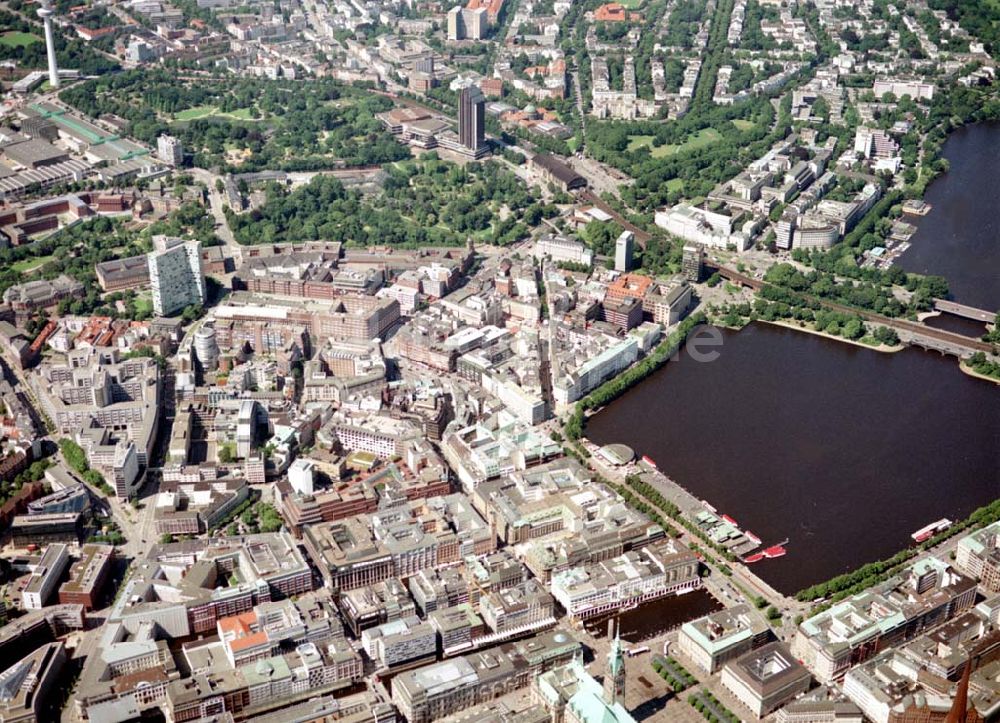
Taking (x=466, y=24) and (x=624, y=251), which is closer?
(x=624, y=251)

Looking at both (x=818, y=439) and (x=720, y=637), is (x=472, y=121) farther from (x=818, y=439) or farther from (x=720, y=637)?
(x=720, y=637)

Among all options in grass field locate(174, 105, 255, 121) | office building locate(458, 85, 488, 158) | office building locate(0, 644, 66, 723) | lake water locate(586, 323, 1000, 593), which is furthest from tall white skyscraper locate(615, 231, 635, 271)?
office building locate(0, 644, 66, 723)

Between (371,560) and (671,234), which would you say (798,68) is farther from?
(371,560)

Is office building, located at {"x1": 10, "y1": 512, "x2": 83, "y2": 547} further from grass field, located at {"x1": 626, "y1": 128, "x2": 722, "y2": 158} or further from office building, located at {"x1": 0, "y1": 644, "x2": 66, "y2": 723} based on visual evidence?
grass field, located at {"x1": 626, "y1": 128, "x2": 722, "y2": 158}

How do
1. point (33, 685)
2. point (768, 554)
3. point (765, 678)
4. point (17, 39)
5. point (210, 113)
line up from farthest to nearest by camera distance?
point (17, 39)
point (210, 113)
point (768, 554)
point (765, 678)
point (33, 685)

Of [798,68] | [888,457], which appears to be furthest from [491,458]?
[798,68]

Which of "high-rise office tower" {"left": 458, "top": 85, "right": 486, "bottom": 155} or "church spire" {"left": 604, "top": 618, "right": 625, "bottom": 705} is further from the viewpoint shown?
"high-rise office tower" {"left": 458, "top": 85, "right": 486, "bottom": 155}

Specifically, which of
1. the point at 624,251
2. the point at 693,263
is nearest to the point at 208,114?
the point at 624,251
